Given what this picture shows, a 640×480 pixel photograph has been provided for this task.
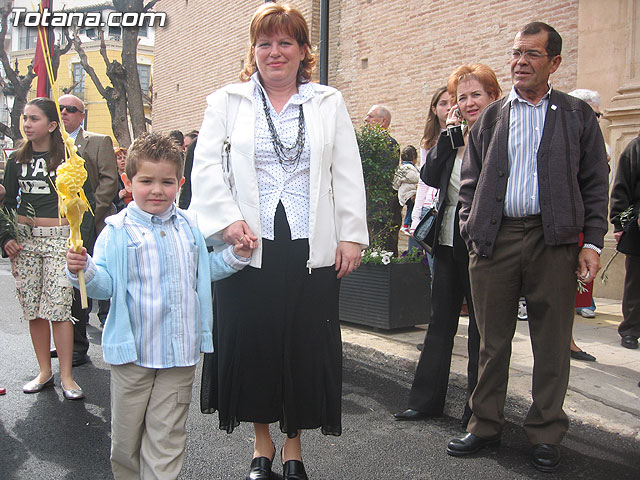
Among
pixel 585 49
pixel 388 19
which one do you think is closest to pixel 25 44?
pixel 388 19

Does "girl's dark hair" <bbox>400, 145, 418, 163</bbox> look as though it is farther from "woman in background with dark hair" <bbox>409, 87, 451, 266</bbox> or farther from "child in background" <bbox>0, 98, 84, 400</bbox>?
"child in background" <bbox>0, 98, 84, 400</bbox>

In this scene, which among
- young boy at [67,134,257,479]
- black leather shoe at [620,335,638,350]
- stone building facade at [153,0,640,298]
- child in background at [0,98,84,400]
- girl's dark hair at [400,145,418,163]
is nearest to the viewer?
young boy at [67,134,257,479]

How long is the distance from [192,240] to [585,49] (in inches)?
287

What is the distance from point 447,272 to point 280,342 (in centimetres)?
137

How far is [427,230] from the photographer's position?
12.6ft

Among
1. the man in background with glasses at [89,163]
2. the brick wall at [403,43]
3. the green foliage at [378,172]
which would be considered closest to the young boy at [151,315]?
the man in background with glasses at [89,163]

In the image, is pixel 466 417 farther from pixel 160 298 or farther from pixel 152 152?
pixel 152 152

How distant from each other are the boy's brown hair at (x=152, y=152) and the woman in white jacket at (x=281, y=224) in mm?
104

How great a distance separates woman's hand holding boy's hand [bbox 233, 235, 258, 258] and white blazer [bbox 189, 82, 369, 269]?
53mm

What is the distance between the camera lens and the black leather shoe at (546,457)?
3150 millimetres

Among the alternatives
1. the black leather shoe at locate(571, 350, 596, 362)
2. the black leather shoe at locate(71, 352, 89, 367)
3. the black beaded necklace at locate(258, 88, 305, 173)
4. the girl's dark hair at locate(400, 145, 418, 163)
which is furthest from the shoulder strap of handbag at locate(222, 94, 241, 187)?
the girl's dark hair at locate(400, 145, 418, 163)

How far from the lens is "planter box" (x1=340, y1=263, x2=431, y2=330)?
5.89 m

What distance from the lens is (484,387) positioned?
11.1ft

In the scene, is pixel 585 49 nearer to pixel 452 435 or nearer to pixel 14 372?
pixel 452 435
